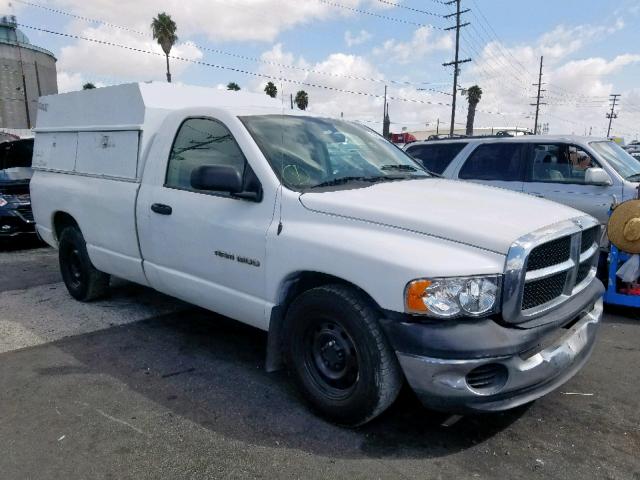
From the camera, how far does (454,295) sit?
8.32 feet

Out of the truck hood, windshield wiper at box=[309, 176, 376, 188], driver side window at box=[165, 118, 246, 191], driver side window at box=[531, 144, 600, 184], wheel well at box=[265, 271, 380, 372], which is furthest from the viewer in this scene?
driver side window at box=[531, 144, 600, 184]

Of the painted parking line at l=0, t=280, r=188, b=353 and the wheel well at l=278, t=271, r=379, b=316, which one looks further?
the painted parking line at l=0, t=280, r=188, b=353

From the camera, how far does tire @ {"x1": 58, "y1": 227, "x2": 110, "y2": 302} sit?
5.36m

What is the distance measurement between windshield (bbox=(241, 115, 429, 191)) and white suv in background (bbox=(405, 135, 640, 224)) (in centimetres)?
212

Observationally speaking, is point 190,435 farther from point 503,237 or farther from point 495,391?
point 503,237

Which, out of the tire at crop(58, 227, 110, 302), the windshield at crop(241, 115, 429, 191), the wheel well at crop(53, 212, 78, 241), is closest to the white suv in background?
the windshield at crop(241, 115, 429, 191)

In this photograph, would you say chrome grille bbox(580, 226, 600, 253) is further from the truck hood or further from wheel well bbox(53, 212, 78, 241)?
wheel well bbox(53, 212, 78, 241)

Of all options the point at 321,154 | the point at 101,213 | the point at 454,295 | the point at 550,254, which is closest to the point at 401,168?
the point at 321,154

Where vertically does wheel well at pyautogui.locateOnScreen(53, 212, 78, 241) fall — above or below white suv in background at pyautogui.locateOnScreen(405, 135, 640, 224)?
below

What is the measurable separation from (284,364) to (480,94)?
1998 inches

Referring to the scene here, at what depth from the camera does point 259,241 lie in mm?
3309

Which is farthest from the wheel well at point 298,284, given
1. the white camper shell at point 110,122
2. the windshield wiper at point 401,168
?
the white camper shell at point 110,122

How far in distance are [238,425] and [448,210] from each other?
178 centimetres

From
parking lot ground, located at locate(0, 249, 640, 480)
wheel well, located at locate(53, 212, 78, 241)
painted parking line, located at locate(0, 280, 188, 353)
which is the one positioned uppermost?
wheel well, located at locate(53, 212, 78, 241)
